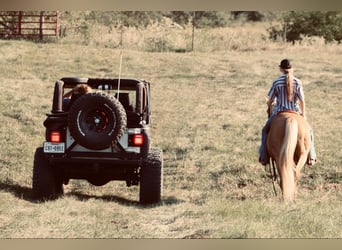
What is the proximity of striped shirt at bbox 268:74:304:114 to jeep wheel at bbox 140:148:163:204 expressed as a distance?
960 millimetres

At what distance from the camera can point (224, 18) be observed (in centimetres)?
720

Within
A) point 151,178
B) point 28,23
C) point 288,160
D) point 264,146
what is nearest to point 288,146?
point 288,160

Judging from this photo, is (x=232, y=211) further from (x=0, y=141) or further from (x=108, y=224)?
(x=0, y=141)

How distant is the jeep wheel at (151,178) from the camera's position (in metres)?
6.40

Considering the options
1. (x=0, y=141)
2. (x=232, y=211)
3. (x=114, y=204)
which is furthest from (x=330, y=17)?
(x=0, y=141)

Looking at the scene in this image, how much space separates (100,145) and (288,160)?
1383 mm

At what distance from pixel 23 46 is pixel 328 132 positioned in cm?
270

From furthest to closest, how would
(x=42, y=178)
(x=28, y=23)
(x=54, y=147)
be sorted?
(x=28, y=23)
(x=42, y=178)
(x=54, y=147)

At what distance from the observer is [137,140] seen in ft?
20.5

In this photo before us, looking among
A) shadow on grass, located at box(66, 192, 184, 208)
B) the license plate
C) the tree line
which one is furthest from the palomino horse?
the license plate

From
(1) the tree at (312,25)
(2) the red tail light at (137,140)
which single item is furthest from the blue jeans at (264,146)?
(1) the tree at (312,25)

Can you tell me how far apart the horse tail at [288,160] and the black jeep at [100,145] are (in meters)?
0.92

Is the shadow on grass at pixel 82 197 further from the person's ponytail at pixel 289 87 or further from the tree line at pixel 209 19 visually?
the tree line at pixel 209 19

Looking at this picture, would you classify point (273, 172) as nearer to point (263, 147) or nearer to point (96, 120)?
point (263, 147)
